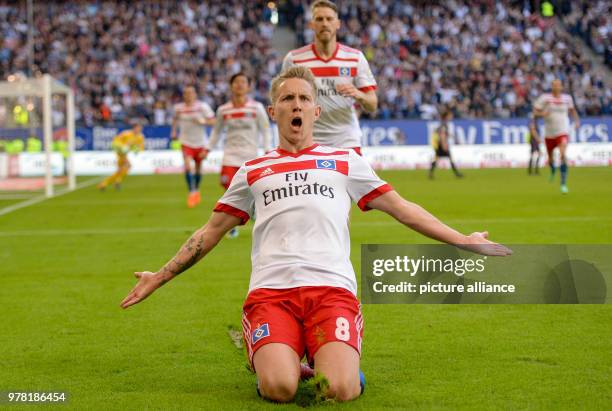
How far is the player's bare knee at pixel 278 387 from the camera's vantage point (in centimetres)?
484

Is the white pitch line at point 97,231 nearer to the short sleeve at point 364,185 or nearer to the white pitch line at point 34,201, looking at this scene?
the white pitch line at point 34,201

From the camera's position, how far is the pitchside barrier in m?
33.2

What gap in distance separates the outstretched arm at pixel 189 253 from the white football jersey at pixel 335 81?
4.11 metres

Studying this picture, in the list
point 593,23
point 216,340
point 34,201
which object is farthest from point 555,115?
point 593,23

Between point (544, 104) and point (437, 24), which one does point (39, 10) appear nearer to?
point (437, 24)

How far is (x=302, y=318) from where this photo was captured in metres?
5.16

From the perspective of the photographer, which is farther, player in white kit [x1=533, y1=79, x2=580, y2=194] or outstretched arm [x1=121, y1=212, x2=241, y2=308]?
player in white kit [x1=533, y1=79, x2=580, y2=194]

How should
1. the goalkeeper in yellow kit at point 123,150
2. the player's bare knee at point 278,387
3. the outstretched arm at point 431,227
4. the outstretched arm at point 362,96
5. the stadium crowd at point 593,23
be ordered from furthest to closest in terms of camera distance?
the stadium crowd at point 593,23, the goalkeeper in yellow kit at point 123,150, the outstretched arm at point 362,96, the outstretched arm at point 431,227, the player's bare knee at point 278,387

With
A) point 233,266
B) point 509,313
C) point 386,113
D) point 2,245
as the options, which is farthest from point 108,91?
point 509,313

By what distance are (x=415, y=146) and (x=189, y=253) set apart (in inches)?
1154

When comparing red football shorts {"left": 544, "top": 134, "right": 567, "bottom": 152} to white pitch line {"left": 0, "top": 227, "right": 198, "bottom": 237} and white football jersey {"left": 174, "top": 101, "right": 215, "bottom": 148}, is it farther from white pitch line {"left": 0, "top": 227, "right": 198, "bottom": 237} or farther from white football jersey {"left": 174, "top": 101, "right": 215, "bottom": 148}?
white pitch line {"left": 0, "top": 227, "right": 198, "bottom": 237}

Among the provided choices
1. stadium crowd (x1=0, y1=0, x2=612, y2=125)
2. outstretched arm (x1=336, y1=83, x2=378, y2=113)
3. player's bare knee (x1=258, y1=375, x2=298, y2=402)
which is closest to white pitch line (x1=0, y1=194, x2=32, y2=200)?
stadium crowd (x1=0, y1=0, x2=612, y2=125)

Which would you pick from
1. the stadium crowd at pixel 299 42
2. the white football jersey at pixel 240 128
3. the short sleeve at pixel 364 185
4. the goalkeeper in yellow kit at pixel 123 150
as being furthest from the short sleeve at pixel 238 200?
the stadium crowd at pixel 299 42

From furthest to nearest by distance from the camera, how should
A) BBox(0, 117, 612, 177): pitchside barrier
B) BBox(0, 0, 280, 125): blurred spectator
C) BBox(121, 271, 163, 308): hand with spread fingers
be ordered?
BBox(0, 0, 280, 125): blurred spectator → BBox(0, 117, 612, 177): pitchside barrier → BBox(121, 271, 163, 308): hand with spread fingers
